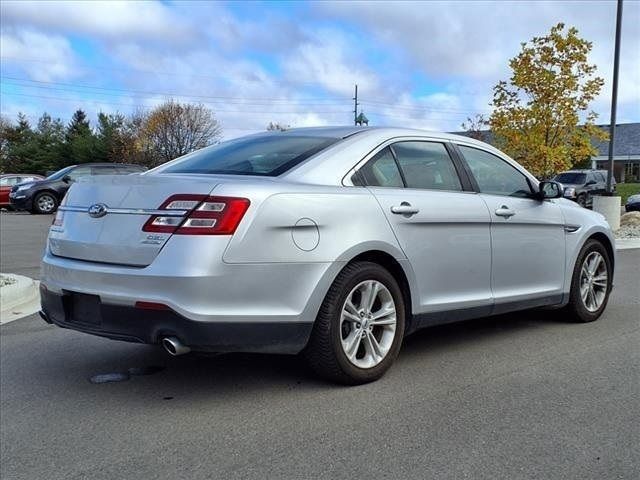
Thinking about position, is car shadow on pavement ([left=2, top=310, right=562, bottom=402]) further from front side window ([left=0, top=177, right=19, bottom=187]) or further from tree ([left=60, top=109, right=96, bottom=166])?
tree ([left=60, top=109, right=96, bottom=166])

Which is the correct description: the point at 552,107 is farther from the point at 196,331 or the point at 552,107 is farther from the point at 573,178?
the point at 196,331

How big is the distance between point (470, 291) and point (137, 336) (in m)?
2.38

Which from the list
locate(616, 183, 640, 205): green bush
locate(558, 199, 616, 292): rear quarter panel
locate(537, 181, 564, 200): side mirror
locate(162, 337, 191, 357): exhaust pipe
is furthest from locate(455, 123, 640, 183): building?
locate(162, 337, 191, 357): exhaust pipe

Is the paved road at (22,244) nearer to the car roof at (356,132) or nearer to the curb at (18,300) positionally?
the curb at (18,300)

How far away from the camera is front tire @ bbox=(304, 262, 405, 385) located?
3947 millimetres

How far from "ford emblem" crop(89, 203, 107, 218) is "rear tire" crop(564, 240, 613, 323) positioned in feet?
13.1

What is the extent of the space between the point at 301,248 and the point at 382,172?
994 millimetres

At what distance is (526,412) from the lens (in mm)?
3781

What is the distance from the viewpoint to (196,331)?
3561mm

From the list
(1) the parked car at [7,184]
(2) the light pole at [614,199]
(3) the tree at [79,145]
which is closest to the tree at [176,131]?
(3) the tree at [79,145]

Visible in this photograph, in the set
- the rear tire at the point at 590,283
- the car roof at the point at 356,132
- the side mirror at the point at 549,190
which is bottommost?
the rear tire at the point at 590,283

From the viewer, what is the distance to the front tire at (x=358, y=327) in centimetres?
395

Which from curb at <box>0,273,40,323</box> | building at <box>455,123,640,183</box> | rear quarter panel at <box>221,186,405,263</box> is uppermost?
building at <box>455,123,640,183</box>

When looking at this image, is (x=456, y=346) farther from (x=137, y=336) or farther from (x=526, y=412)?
(x=137, y=336)
